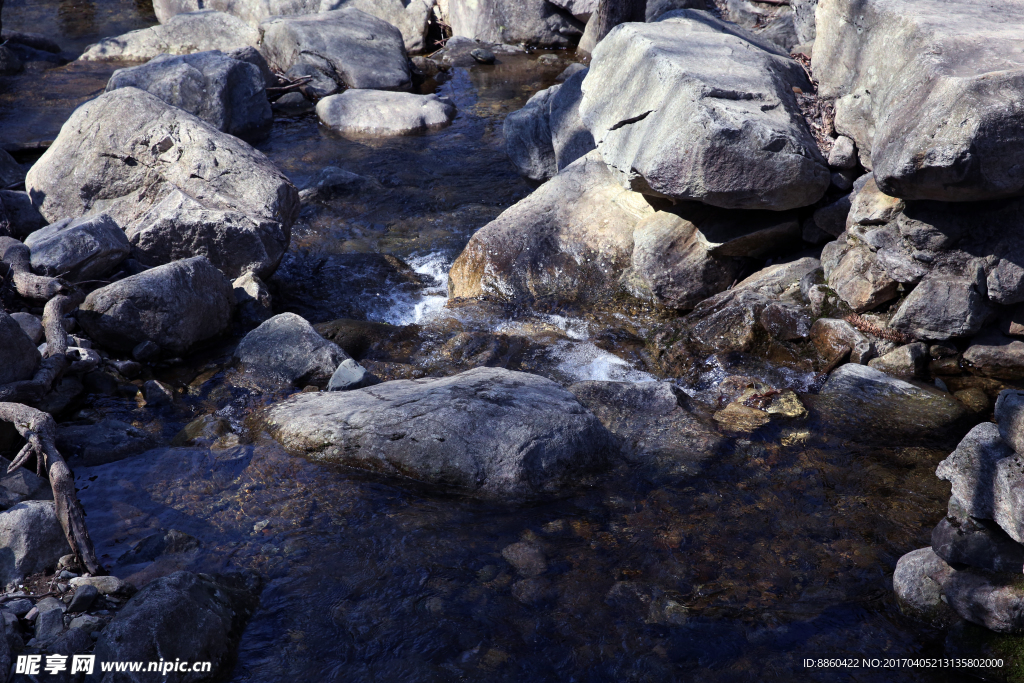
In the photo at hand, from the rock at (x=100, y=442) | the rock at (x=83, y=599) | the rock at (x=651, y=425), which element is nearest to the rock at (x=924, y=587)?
the rock at (x=651, y=425)

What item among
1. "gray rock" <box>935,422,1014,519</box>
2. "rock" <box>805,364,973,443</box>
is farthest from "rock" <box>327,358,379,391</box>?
"gray rock" <box>935,422,1014,519</box>

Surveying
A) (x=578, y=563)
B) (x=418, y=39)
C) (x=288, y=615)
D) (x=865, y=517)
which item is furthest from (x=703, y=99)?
(x=418, y=39)

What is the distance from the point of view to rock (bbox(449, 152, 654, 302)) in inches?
291

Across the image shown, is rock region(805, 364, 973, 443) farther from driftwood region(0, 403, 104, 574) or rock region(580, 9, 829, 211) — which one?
driftwood region(0, 403, 104, 574)

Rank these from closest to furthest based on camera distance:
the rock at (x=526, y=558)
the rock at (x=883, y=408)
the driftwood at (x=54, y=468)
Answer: the driftwood at (x=54, y=468), the rock at (x=526, y=558), the rock at (x=883, y=408)

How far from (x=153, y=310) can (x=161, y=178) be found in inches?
72.6

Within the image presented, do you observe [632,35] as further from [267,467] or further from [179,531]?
[179,531]

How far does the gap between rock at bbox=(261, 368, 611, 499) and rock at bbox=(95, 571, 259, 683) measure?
1.33 metres

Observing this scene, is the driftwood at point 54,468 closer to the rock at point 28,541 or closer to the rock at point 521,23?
the rock at point 28,541

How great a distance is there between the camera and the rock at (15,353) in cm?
496

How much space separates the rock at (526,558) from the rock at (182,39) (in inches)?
509

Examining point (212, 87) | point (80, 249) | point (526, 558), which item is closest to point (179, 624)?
point (526, 558)

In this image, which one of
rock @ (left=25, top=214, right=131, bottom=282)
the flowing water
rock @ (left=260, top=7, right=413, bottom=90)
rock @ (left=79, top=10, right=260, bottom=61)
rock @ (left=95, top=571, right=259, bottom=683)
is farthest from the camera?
rock @ (left=79, top=10, right=260, bottom=61)

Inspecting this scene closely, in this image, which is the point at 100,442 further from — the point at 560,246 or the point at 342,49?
the point at 342,49
